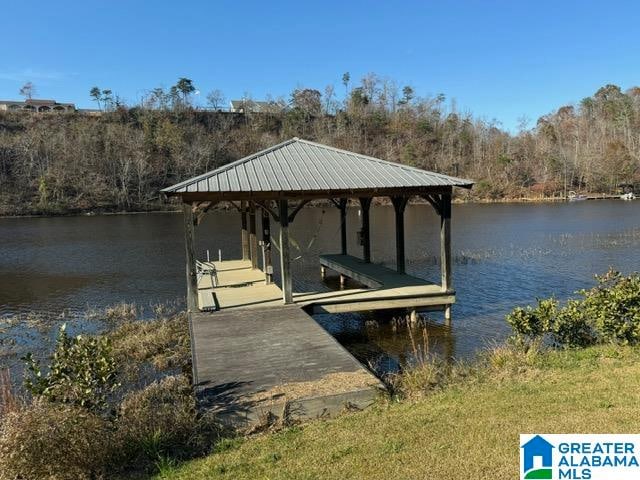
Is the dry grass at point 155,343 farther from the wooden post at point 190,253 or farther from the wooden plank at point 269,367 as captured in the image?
the wooden post at point 190,253

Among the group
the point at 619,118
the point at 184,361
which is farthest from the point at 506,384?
the point at 619,118

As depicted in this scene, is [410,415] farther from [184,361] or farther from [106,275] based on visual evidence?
[106,275]

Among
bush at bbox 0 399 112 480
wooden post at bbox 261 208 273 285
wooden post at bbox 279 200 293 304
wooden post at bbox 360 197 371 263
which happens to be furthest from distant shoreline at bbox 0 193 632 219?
bush at bbox 0 399 112 480

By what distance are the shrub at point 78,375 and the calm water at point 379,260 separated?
498 centimetres

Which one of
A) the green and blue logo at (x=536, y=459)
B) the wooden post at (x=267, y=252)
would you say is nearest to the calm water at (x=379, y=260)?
the wooden post at (x=267, y=252)

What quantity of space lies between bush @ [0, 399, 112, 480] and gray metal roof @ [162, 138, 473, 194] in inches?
236

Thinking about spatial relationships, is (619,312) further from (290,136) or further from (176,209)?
(290,136)

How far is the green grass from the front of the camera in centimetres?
400

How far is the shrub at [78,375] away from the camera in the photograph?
15.6 feet

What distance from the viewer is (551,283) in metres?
15.8

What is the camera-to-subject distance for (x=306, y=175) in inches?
446

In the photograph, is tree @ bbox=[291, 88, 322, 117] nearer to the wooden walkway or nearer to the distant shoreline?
the distant shoreline

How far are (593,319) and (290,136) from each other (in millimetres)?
81320

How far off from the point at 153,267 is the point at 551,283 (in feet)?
48.7
